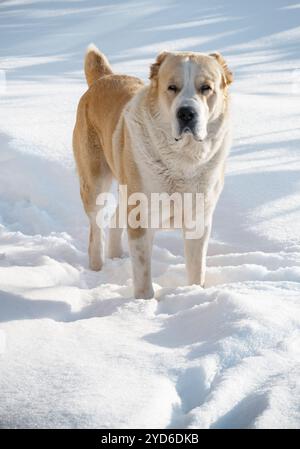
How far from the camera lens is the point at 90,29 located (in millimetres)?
14883

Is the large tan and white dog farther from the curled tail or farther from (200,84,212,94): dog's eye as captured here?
the curled tail

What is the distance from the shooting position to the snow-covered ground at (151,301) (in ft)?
6.74

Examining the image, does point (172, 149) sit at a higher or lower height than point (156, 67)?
lower

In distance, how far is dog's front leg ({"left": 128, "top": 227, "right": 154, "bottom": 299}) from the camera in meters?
3.33

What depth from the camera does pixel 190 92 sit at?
3.04 m

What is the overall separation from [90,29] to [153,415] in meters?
14.1

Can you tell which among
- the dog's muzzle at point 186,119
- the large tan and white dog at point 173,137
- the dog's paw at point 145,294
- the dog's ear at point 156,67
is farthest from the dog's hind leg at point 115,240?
the dog's muzzle at point 186,119

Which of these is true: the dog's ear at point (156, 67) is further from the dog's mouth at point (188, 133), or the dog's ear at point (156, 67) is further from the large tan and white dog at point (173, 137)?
the dog's mouth at point (188, 133)

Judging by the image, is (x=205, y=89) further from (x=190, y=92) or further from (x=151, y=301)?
(x=151, y=301)

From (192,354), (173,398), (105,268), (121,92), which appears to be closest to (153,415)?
(173,398)

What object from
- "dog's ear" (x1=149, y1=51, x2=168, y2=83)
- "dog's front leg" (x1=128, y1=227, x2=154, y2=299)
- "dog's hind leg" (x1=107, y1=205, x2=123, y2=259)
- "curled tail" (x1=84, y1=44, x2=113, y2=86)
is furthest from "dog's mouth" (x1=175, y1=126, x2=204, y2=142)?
"curled tail" (x1=84, y1=44, x2=113, y2=86)

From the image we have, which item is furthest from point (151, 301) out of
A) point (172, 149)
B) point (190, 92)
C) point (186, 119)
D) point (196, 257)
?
point (190, 92)

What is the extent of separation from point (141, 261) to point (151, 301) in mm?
307

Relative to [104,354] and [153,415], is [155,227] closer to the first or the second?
[104,354]
